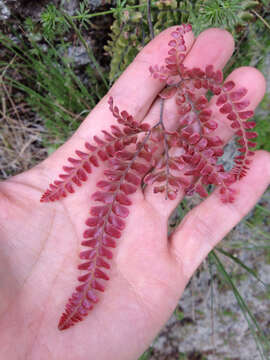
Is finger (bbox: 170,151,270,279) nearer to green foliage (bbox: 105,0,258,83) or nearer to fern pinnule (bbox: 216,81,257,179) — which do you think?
fern pinnule (bbox: 216,81,257,179)

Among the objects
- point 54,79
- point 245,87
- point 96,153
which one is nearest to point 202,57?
point 245,87

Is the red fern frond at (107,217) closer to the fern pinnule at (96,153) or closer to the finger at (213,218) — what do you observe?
the fern pinnule at (96,153)

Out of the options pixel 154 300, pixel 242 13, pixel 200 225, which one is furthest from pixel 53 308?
pixel 242 13

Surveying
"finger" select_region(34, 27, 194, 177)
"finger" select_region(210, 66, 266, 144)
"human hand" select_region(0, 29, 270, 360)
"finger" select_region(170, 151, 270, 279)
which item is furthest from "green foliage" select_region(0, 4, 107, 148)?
"finger" select_region(170, 151, 270, 279)

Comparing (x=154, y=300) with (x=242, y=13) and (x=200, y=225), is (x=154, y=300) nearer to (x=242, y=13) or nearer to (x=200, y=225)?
(x=200, y=225)

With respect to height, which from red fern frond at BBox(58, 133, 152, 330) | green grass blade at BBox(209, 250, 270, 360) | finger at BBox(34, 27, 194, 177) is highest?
finger at BBox(34, 27, 194, 177)

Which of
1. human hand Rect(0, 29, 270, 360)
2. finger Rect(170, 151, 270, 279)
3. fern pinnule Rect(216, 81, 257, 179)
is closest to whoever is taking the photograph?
human hand Rect(0, 29, 270, 360)

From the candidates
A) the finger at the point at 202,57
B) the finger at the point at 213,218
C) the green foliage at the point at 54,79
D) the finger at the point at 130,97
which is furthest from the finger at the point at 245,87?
the green foliage at the point at 54,79
